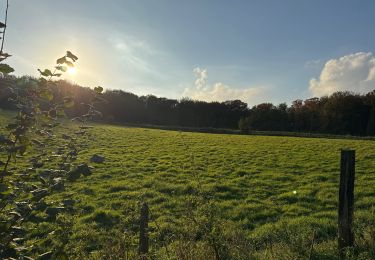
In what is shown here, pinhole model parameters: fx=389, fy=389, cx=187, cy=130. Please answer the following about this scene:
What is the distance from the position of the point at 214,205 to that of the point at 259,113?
272 feet

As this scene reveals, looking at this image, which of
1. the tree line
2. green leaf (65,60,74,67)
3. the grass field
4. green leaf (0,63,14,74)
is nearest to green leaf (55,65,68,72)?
green leaf (65,60,74,67)

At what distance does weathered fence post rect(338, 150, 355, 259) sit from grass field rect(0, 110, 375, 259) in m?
0.25

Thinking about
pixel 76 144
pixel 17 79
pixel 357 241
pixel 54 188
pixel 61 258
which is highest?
pixel 17 79

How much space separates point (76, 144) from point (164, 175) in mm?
17371

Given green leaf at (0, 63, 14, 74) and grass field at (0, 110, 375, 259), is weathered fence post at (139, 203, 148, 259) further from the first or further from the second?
green leaf at (0, 63, 14, 74)

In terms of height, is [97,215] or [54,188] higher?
[54,188]

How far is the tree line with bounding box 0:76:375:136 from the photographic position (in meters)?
80.8

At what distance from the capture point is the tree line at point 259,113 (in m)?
80.8

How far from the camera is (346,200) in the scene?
6.72 metres

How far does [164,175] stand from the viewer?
2088 centimetres

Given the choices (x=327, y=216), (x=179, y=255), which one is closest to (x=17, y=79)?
(x=179, y=255)

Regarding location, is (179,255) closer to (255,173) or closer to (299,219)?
(299,219)

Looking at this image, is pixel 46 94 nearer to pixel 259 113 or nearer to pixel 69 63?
pixel 69 63

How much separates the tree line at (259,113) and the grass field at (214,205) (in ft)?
147
